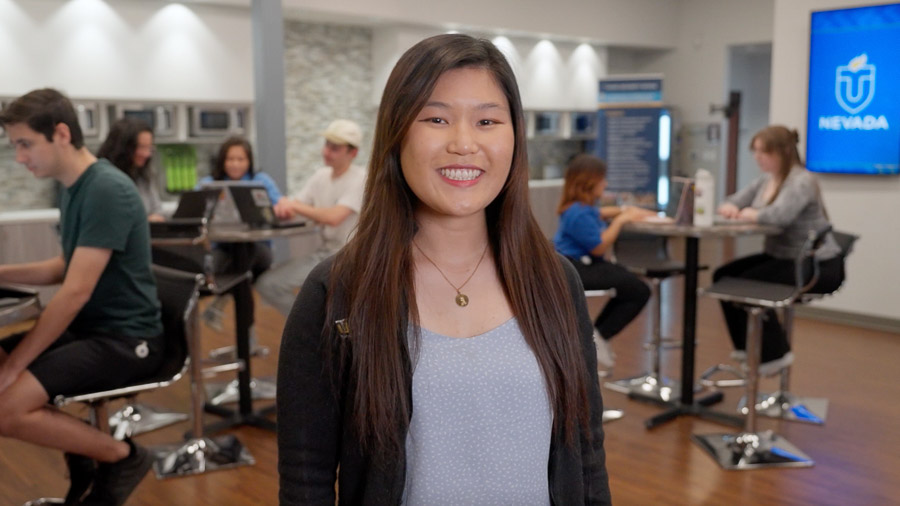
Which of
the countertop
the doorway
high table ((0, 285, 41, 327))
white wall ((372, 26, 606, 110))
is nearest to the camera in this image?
high table ((0, 285, 41, 327))

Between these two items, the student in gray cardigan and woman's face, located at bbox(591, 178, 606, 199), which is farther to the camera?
woman's face, located at bbox(591, 178, 606, 199)

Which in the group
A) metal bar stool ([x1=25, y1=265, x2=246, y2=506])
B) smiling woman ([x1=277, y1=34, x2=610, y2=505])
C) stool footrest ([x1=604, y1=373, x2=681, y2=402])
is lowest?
stool footrest ([x1=604, y1=373, x2=681, y2=402])

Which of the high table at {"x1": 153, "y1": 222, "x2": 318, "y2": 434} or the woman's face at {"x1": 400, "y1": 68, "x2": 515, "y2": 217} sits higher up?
the woman's face at {"x1": 400, "y1": 68, "x2": 515, "y2": 217}

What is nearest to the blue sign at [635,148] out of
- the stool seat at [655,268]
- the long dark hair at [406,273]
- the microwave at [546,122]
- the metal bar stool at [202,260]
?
the microwave at [546,122]

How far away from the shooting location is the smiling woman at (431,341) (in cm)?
129

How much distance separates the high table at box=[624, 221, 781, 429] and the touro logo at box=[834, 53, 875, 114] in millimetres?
2592

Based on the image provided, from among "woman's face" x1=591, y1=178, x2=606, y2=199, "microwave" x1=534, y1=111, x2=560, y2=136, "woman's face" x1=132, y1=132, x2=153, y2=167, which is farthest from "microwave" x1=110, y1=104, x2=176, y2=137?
"microwave" x1=534, y1=111, x2=560, y2=136

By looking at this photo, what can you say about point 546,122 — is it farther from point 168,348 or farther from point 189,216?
point 168,348

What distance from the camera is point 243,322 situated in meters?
4.27

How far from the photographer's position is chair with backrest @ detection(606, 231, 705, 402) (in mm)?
4520

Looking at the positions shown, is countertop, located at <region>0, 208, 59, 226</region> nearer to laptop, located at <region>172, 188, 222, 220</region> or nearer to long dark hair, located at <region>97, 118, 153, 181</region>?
long dark hair, located at <region>97, 118, 153, 181</region>

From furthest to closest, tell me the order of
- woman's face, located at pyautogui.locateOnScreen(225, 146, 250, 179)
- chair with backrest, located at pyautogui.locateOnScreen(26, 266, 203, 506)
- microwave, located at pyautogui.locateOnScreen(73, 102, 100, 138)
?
microwave, located at pyautogui.locateOnScreen(73, 102, 100, 138) < woman's face, located at pyautogui.locateOnScreen(225, 146, 250, 179) < chair with backrest, located at pyautogui.locateOnScreen(26, 266, 203, 506)

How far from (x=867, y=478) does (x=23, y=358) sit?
3313 mm

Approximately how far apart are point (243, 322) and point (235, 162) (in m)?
1.31
